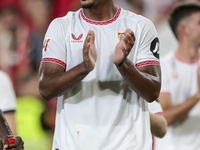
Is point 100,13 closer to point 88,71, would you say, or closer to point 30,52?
point 88,71

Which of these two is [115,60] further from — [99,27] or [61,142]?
[61,142]

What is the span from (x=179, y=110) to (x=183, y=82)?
395 millimetres

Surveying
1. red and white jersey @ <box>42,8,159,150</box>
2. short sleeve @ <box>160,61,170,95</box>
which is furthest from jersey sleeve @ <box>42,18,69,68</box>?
short sleeve @ <box>160,61,170,95</box>

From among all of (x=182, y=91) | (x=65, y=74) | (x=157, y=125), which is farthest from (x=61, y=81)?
(x=182, y=91)

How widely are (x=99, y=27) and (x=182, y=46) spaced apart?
8.42ft

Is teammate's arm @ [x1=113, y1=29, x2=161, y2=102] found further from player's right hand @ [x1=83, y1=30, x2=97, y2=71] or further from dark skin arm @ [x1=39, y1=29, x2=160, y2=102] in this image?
player's right hand @ [x1=83, y1=30, x2=97, y2=71]

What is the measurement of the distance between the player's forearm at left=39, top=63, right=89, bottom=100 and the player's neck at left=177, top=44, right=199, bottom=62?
275cm

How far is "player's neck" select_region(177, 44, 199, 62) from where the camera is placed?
4527mm

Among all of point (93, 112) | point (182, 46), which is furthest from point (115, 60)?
point (182, 46)

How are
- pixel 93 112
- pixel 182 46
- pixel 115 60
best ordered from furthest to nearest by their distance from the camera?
1. pixel 182 46
2. pixel 93 112
3. pixel 115 60

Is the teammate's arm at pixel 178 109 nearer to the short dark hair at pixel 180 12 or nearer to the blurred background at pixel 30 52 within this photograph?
the blurred background at pixel 30 52

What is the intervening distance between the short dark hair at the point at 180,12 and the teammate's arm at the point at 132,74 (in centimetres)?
263

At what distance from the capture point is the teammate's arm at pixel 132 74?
1918mm

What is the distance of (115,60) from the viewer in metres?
1.92
